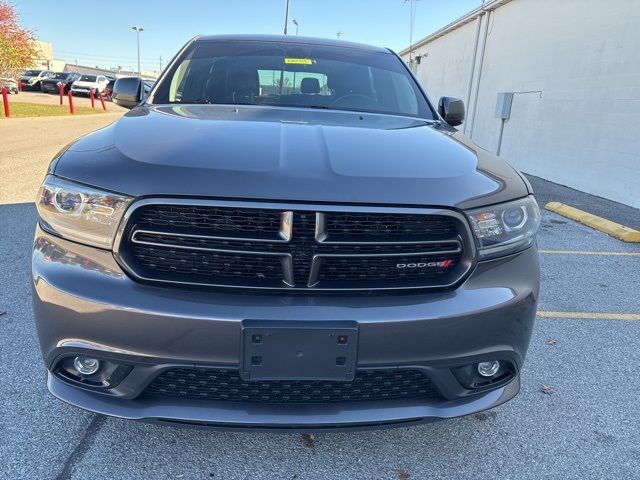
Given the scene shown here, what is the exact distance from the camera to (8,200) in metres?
5.79

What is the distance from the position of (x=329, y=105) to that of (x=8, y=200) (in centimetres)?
471

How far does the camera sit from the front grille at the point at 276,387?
164cm

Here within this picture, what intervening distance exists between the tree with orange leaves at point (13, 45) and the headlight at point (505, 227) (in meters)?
22.6

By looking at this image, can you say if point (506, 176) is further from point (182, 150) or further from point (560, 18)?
point (560, 18)

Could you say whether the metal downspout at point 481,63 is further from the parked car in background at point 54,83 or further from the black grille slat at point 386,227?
the parked car in background at point 54,83

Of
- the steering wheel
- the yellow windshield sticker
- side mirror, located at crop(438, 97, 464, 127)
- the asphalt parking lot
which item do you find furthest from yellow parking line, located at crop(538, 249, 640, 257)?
the yellow windshield sticker

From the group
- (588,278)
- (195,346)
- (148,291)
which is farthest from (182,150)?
(588,278)

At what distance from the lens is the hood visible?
160 centimetres

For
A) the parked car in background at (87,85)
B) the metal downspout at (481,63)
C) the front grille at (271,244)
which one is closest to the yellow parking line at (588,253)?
the front grille at (271,244)

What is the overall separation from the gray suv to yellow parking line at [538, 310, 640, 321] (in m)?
1.89

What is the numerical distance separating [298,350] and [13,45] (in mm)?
24285

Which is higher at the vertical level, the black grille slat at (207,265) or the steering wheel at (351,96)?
the steering wheel at (351,96)

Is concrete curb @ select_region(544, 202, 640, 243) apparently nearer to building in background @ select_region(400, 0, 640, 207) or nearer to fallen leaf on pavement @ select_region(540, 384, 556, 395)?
building in background @ select_region(400, 0, 640, 207)

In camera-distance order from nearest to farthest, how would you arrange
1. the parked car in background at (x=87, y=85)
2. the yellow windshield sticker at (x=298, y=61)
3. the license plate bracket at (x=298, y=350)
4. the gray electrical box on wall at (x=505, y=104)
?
the license plate bracket at (x=298, y=350) < the yellow windshield sticker at (x=298, y=61) < the gray electrical box on wall at (x=505, y=104) < the parked car in background at (x=87, y=85)
